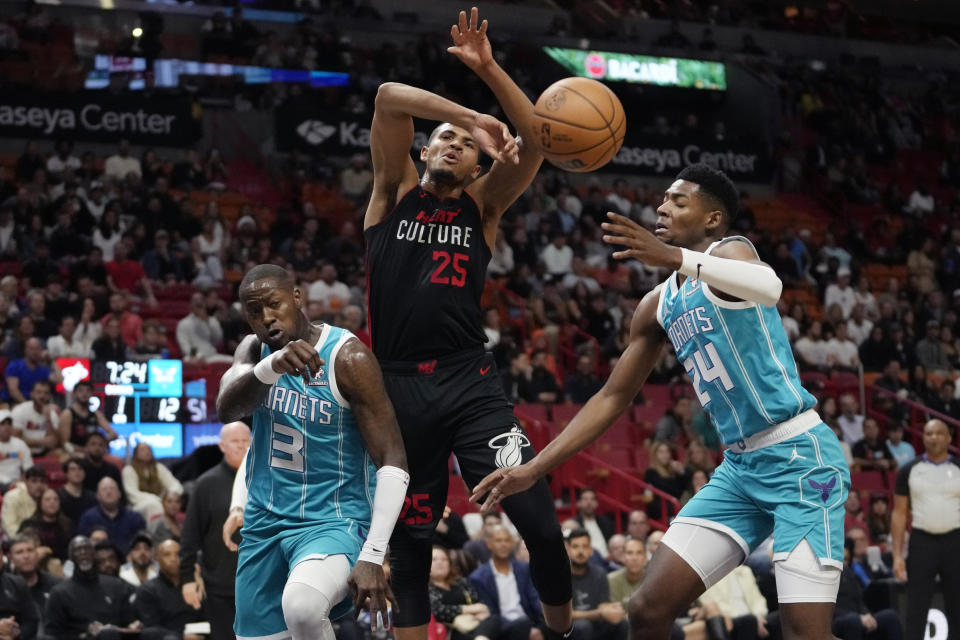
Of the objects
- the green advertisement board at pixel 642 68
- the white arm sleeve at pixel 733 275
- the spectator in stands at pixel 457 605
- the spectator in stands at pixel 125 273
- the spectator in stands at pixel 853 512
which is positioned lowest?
the spectator in stands at pixel 457 605

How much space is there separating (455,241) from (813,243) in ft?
58.1

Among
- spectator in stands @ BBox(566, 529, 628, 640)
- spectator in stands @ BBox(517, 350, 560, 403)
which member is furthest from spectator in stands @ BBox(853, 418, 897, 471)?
spectator in stands @ BBox(566, 529, 628, 640)

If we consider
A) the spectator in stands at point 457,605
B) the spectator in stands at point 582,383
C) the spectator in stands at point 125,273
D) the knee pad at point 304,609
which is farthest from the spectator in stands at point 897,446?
the knee pad at point 304,609

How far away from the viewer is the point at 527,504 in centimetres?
561

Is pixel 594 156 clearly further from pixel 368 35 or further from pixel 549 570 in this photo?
pixel 368 35

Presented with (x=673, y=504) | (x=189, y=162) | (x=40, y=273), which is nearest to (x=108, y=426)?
(x=40, y=273)

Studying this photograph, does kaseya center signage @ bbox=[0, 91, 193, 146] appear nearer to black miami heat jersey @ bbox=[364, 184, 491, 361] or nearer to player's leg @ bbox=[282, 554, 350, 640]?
black miami heat jersey @ bbox=[364, 184, 491, 361]

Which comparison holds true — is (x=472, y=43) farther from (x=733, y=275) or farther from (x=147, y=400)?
(x=147, y=400)

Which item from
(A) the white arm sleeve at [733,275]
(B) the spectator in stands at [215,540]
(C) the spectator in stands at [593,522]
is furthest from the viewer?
(C) the spectator in stands at [593,522]

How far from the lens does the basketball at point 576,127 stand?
5.82 metres

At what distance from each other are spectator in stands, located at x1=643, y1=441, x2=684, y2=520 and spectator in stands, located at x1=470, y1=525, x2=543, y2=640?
11.7 feet

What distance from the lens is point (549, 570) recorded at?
5.70 meters

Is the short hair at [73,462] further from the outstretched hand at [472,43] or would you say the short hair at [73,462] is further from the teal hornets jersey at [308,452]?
the outstretched hand at [472,43]

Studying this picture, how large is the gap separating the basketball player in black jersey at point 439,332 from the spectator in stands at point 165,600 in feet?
15.5
